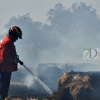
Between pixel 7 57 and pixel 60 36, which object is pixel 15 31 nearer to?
pixel 7 57

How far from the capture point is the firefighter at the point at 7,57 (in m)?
8.52

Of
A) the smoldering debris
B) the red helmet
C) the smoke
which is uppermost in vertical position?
the smoke

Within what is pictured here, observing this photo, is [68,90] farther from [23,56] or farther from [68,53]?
[23,56]

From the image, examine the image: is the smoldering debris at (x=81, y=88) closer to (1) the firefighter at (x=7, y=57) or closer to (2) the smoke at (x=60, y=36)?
(1) the firefighter at (x=7, y=57)

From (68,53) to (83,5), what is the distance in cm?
1694

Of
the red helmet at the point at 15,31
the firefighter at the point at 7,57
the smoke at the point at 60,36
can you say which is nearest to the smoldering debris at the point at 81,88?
the firefighter at the point at 7,57

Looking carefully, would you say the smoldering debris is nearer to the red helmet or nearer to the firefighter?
the firefighter

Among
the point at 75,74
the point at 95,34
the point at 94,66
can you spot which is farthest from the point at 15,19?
the point at 75,74

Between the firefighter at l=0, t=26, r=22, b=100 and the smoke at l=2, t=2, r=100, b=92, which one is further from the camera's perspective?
the smoke at l=2, t=2, r=100, b=92

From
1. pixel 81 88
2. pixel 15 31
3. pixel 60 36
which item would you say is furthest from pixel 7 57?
pixel 60 36

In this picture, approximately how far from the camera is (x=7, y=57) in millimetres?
8555

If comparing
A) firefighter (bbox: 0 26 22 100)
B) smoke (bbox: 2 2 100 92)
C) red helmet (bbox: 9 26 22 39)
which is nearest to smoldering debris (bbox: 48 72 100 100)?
firefighter (bbox: 0 26 22 100)

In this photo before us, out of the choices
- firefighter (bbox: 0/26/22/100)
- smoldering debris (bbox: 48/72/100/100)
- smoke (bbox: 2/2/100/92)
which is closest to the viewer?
firefighter (bbox: 0/26/22/100)

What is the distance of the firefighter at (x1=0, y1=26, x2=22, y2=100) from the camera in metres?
8.52
